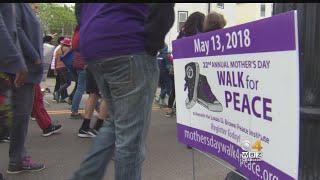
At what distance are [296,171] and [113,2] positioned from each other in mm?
1288

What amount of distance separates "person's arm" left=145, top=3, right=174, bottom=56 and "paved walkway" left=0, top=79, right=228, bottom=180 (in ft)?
6.38

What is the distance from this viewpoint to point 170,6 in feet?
8.75

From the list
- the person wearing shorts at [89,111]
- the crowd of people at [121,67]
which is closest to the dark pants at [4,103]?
the crowd of people at [121,67]

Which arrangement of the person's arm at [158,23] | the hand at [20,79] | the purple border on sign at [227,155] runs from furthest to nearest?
the hand at [20,79] < the person's arm at [158,23] < the purple border on sign at [227,155]

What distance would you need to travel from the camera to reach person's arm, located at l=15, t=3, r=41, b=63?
421 centimetres

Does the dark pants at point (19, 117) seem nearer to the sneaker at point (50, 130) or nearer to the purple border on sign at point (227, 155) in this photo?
the purple border on sign at point (227, 155)

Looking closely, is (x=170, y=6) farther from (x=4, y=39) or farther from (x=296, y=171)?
(x=4, y=39)

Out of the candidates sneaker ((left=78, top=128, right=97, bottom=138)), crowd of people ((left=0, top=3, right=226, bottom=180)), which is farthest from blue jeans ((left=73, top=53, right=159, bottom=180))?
sneaker ((left=78, top=128, right=97, bottom=138))

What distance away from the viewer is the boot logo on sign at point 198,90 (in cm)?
304

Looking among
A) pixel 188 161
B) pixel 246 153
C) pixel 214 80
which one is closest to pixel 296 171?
pixel 246 153

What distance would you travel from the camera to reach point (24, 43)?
166 inches

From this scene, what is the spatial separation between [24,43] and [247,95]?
7.47 feet

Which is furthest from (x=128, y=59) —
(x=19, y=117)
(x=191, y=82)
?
(x=19, y=117)

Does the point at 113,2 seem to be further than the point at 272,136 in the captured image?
Yes
